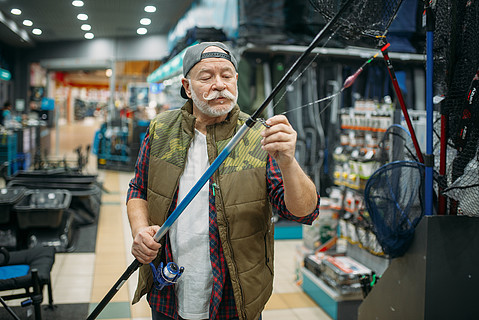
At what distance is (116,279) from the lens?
316cm

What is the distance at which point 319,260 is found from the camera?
3779 millimetres

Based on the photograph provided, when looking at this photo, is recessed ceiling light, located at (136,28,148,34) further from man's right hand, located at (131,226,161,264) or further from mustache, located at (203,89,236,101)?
man's right hand, located at (131,226,161,264)

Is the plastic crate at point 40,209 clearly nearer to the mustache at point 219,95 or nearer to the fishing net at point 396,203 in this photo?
the fishing net at point 396,203

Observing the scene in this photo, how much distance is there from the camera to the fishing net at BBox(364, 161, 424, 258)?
6.92ft

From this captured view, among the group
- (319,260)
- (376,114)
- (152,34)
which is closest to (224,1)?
(376,114)

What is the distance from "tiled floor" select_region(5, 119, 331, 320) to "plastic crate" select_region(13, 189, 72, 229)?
38cm

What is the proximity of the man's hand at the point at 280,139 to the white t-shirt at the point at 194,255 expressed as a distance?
0.37 m

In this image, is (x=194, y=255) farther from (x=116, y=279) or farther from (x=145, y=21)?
(x=116, y=279)

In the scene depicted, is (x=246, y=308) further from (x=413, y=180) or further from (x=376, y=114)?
(x=376, y=114)

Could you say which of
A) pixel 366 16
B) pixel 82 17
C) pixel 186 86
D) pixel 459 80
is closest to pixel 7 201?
pixel 82 17

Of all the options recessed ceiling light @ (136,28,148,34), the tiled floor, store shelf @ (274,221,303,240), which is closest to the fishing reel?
recessed ceiling light @ (136,28,148,34)

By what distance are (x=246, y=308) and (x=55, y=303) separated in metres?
2.43

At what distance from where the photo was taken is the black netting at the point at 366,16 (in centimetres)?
186

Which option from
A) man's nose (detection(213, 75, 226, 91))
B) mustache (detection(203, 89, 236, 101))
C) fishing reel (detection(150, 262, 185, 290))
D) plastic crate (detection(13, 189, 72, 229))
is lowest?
plastic crate (detection(13, 189, 72, 229))
